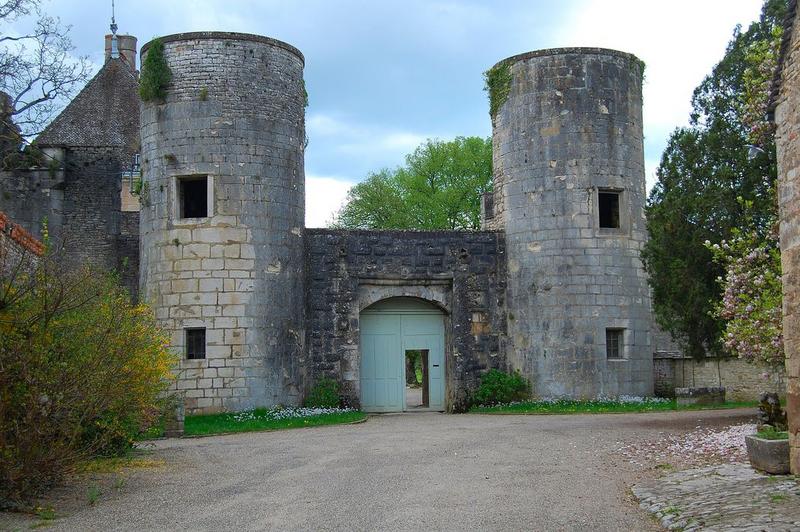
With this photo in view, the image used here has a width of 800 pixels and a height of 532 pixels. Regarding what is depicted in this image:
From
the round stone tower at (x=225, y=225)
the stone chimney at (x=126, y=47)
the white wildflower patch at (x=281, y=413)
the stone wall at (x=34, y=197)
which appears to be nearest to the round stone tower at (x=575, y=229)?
the white wildflower patch at (x=281, y=413)

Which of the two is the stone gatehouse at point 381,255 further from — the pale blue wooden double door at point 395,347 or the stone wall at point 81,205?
the stone wall at point 81,205

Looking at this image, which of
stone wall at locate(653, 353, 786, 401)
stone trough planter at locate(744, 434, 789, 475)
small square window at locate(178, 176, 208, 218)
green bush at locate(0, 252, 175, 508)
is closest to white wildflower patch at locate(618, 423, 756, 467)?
stone trough planter at locate(744, 434, 789, 475)

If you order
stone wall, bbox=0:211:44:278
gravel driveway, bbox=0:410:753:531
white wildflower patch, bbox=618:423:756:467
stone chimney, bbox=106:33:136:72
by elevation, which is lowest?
gravel driveway, bbox=0:410:753:531

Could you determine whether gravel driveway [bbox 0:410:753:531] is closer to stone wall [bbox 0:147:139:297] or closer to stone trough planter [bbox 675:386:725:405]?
stone trough planter [bbox 675:386:725:405]

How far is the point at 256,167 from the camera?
1942cm

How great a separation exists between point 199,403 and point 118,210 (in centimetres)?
820

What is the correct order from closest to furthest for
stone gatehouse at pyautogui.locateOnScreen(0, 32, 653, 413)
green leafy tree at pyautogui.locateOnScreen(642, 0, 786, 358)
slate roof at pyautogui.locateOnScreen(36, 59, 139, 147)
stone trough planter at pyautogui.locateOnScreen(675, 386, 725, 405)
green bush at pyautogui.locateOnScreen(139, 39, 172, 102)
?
green leafy tree at pyautogui.locateOnScreen(642, 0, 786, 358), stone gatehouse at pyautogui.locateOnScreen(0, 32, 653, 413), stone trough planter at pyautogui.locateOnScreen(675, 386, 725, 405), green bush at pyautogui.locateOnScreen(139, 39, 172, 102), slate roof at pyautogui.locateOnScreen(36, 59, 139, 147)

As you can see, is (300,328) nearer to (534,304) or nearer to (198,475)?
(534,304)

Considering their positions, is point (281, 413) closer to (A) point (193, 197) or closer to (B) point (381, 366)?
(B) point (381, 366)

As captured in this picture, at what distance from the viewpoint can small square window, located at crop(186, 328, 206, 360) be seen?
19.0 m

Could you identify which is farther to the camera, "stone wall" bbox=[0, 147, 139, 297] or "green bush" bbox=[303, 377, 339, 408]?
"stone wall" bbox=[0, 147, 139, 297]

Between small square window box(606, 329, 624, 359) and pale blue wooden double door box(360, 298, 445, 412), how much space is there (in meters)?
3.92

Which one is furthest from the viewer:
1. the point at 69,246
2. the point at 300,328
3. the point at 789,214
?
the point at 69,246

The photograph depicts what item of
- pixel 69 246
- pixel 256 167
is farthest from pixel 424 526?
pixel 69 246
